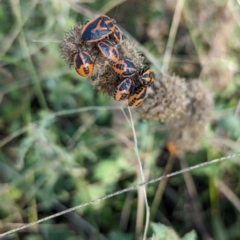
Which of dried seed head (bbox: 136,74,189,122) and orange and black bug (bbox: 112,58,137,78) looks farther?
dried seed head (bbox: 136,74,189,122)

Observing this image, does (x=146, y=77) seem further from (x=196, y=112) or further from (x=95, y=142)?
(x=95, y=142)

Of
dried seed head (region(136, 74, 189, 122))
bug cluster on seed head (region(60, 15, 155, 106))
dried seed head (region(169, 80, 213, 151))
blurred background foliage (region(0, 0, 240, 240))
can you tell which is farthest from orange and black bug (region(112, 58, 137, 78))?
blurred background foliage (region(0, 0, 240, 240))

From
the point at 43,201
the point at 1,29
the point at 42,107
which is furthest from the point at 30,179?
the point at 1,29

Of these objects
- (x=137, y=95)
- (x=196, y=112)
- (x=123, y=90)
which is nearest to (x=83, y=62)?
(x=123, y=90)

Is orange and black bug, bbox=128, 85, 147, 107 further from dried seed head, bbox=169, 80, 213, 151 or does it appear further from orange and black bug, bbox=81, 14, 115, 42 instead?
dried seed head, bbox=169, 80, 213, 151

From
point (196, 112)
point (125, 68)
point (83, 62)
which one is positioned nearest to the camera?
point (83, 62)
